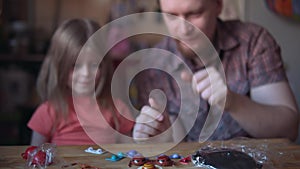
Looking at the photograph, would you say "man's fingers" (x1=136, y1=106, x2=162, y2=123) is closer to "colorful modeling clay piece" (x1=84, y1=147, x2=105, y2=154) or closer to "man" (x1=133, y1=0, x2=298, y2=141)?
"man" (x1=133, y1=0, x2=298, y2=141)

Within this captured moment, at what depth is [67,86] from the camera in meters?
1.09

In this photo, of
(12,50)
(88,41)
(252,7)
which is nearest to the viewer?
(88,41)

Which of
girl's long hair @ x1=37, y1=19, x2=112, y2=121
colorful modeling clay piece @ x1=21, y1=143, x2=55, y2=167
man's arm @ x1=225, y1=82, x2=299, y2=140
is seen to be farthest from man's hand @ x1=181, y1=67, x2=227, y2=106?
girl's long hair @ x1=37, y1=19, x2=112, y2=121

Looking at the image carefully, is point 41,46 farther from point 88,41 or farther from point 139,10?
point 88,41

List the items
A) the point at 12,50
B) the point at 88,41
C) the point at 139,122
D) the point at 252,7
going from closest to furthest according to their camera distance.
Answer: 1. the point at 139,122
2. the point at 88,41
3. the point at 252,7
4. the point at 12,50

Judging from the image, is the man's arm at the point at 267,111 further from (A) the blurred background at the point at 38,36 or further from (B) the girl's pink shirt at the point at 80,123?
(A) the blurred background at the point at 38,36

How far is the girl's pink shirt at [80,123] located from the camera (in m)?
0.97

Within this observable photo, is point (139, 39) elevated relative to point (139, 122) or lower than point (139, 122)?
elevated

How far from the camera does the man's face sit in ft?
2.92

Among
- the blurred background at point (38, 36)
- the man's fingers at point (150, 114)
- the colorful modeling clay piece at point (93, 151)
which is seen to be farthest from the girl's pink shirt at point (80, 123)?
the blurred background at point (38, 36)

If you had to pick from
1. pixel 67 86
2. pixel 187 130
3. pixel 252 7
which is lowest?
pixel 187 130

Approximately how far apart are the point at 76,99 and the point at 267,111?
0.53m

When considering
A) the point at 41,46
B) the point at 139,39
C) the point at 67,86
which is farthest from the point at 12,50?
the point at 67,86

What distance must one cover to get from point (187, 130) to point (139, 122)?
0.73ft
